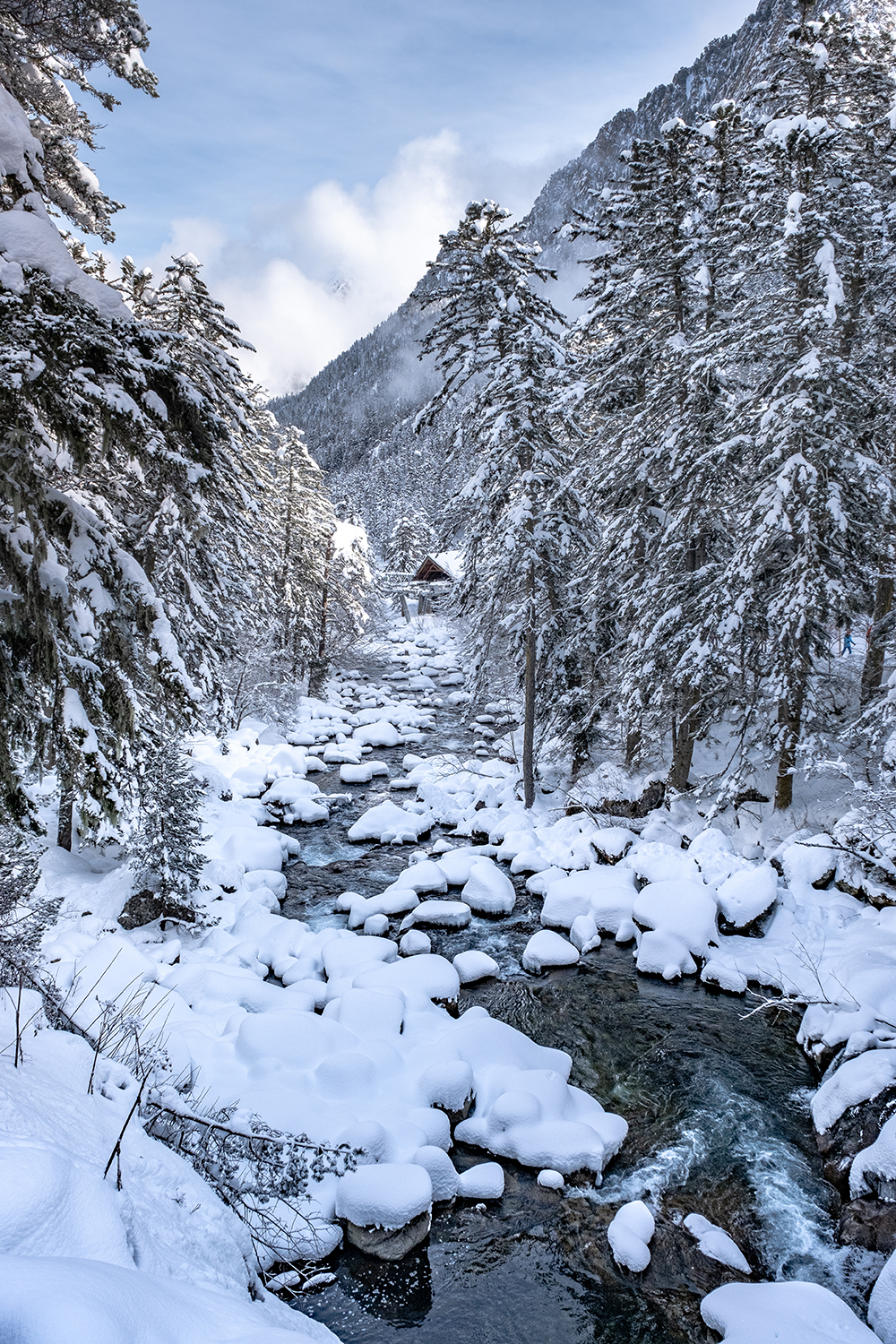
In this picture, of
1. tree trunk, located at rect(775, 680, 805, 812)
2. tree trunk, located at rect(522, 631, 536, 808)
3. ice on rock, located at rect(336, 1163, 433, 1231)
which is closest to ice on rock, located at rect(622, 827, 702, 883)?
tree trunk, located at rect(775, 680, 805, 812)

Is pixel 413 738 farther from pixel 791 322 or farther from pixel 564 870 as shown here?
pixel 791 322

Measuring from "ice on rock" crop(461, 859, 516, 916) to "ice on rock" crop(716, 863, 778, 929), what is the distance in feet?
11.4

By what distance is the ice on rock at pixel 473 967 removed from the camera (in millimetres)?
9656

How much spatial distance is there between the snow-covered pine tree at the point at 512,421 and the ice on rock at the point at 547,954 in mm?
5954

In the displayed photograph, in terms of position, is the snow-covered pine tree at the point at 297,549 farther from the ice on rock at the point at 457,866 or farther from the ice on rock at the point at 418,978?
the ice on rock at the point at 418,978

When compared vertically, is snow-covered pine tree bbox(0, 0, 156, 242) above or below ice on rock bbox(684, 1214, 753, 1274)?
above

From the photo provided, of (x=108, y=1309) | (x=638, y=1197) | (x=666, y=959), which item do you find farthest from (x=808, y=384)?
(x=108, y=1309)

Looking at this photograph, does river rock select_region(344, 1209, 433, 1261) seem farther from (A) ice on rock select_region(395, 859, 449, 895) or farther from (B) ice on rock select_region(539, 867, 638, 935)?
(A) ice on rock select_region(395, 859, 449, 895)

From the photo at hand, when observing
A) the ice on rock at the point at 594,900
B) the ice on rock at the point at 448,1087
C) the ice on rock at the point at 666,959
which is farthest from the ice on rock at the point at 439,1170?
the ice on rock at the point at 594,900

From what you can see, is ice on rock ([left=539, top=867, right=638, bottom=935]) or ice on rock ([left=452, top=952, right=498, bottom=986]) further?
ice on rock ([left=539, top=867, right=638, bottom=935])

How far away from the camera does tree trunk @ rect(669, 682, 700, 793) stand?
1366 cm

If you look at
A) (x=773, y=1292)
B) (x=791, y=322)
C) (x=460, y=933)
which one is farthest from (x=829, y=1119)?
(x=791, y=322)

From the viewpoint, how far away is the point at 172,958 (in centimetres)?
919

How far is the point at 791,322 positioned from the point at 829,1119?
1122 cm
